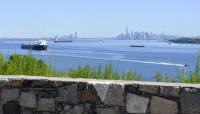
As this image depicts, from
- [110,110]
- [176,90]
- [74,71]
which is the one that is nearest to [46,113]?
[110,110]

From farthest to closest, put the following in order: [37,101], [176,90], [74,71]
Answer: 1. [74,71]
2. [37,101]
3. [176,90]

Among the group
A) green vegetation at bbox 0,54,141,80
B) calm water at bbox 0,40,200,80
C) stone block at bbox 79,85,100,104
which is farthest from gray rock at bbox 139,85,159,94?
calm water at bbox 0,40,200,80

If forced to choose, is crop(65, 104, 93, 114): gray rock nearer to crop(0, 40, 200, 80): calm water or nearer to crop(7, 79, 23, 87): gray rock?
crop(7, 79, 23, 87): gray rock

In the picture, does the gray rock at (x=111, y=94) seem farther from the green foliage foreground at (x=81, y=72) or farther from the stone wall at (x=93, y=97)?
the green foliage foreground at (x=81, y=72)

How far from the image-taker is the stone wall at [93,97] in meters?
5.63

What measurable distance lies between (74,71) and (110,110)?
3077 millimetres

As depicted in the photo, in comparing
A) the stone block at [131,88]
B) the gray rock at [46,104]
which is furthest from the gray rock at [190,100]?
the gray rock at [46,104]

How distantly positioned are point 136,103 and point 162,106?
30 cm

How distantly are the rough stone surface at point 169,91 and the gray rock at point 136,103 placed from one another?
0.69 ft

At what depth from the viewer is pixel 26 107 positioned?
6008 mm

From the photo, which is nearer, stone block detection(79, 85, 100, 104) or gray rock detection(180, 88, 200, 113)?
gray rock detection(180, 88, 200, 113)

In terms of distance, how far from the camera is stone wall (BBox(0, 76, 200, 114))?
5.63 metres

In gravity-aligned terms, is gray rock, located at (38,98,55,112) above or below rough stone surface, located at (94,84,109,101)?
below

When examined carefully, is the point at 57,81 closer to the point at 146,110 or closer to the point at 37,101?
the point at 37,101
